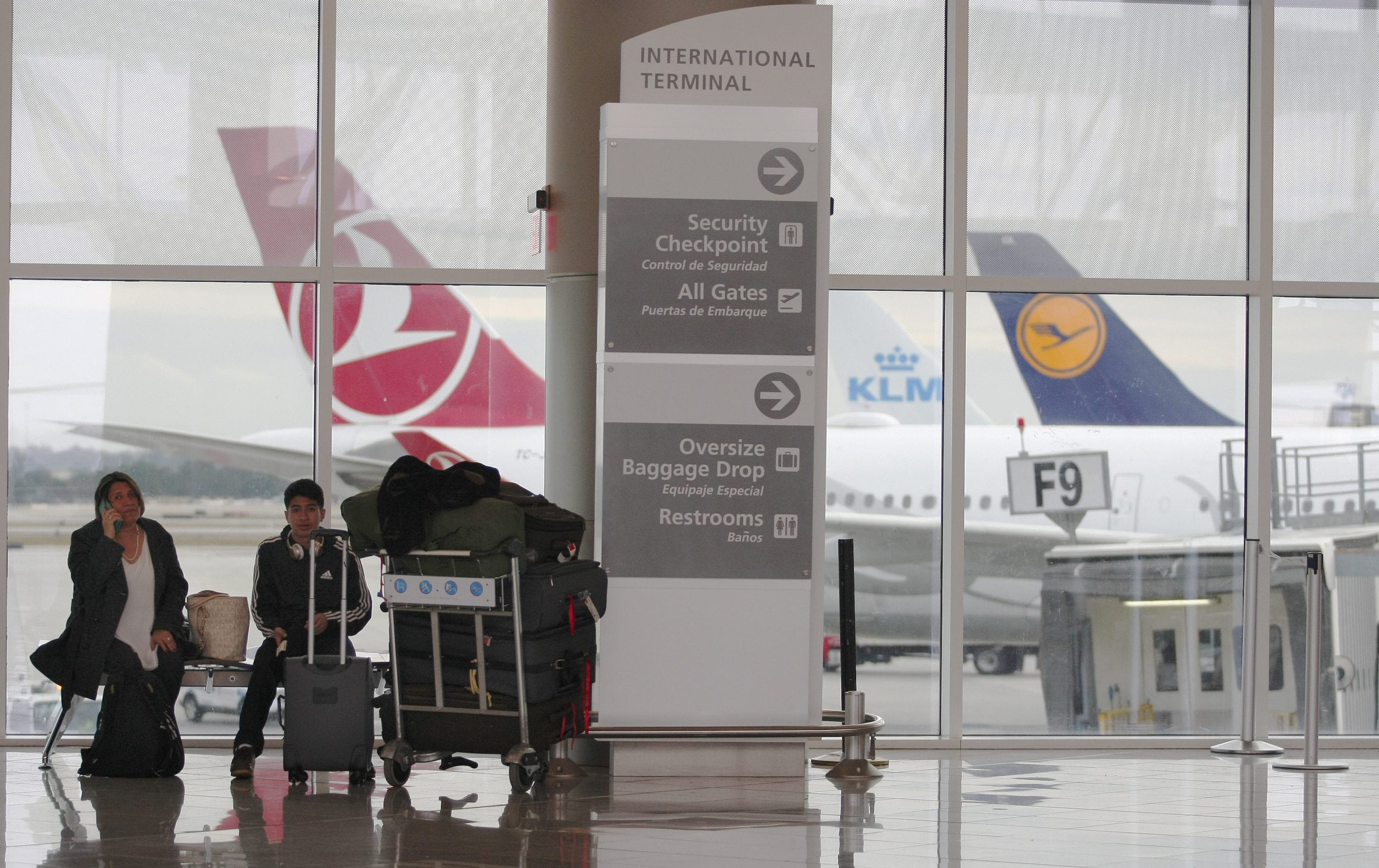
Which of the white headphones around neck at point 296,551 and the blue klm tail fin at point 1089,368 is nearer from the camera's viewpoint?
the white headphones around neck at point 296,551

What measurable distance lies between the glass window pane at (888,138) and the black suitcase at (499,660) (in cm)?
303

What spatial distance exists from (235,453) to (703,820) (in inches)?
148

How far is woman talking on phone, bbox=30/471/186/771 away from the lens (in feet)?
21.9

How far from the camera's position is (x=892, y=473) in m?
8.30

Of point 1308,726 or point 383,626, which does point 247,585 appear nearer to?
point 383,626

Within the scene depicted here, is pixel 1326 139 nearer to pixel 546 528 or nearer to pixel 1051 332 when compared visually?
pixel 1051 332

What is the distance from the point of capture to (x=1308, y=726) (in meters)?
7.38

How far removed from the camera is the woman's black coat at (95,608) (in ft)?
21.9

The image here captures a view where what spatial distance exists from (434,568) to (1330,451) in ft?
16.9

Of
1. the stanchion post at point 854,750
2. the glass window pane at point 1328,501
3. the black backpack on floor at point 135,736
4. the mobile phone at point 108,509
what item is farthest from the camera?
the glass window pane at point 1328,501

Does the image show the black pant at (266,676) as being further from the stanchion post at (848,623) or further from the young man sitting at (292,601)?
the stanchion post at (848,623)

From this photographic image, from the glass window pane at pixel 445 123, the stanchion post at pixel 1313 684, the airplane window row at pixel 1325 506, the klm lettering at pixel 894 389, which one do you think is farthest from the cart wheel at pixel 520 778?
the airplane window row at pixel 1325 506

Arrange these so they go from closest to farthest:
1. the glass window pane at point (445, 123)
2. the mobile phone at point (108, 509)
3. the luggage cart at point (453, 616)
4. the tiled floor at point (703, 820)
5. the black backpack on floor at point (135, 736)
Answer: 1. the tiled floor at point (703, 820)
2. the luggage cart at point (453, 616)
3. the black backpack on floor at point (135, 736)
4. the mobile phone at point (108, 509)
5. the glass window pane at point (445, 123)

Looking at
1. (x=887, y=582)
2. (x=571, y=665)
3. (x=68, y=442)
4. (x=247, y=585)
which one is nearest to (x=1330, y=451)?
(x=887, y=582)
